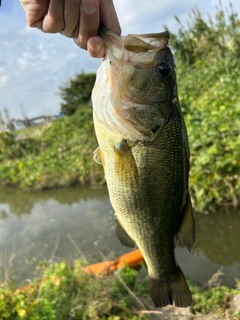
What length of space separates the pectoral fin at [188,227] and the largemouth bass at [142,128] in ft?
0.04

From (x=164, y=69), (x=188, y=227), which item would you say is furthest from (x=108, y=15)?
(x=188, y=227)

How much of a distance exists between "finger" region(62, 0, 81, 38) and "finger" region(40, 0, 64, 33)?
2 centimetres

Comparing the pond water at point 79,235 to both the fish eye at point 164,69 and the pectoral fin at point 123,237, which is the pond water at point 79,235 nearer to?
the pectoral fin at point 123,237

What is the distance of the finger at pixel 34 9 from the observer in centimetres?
153

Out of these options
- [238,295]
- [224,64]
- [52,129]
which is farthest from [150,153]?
[52,129]

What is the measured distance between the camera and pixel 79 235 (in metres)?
6.59

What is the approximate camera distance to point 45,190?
10.6 m

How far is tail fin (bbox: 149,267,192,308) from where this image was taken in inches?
72.7

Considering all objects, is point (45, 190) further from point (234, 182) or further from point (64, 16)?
point (64, 16)

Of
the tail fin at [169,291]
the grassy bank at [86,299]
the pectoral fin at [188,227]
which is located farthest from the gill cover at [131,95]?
the grassy bank at [86,299]

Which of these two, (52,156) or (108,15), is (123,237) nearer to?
(108,15)

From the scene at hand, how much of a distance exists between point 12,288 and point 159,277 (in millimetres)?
1981

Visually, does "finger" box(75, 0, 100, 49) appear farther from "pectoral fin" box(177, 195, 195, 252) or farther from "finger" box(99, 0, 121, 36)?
"pectoral fin" box(177, 195, 195, 252)

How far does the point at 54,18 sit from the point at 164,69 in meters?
0.52
